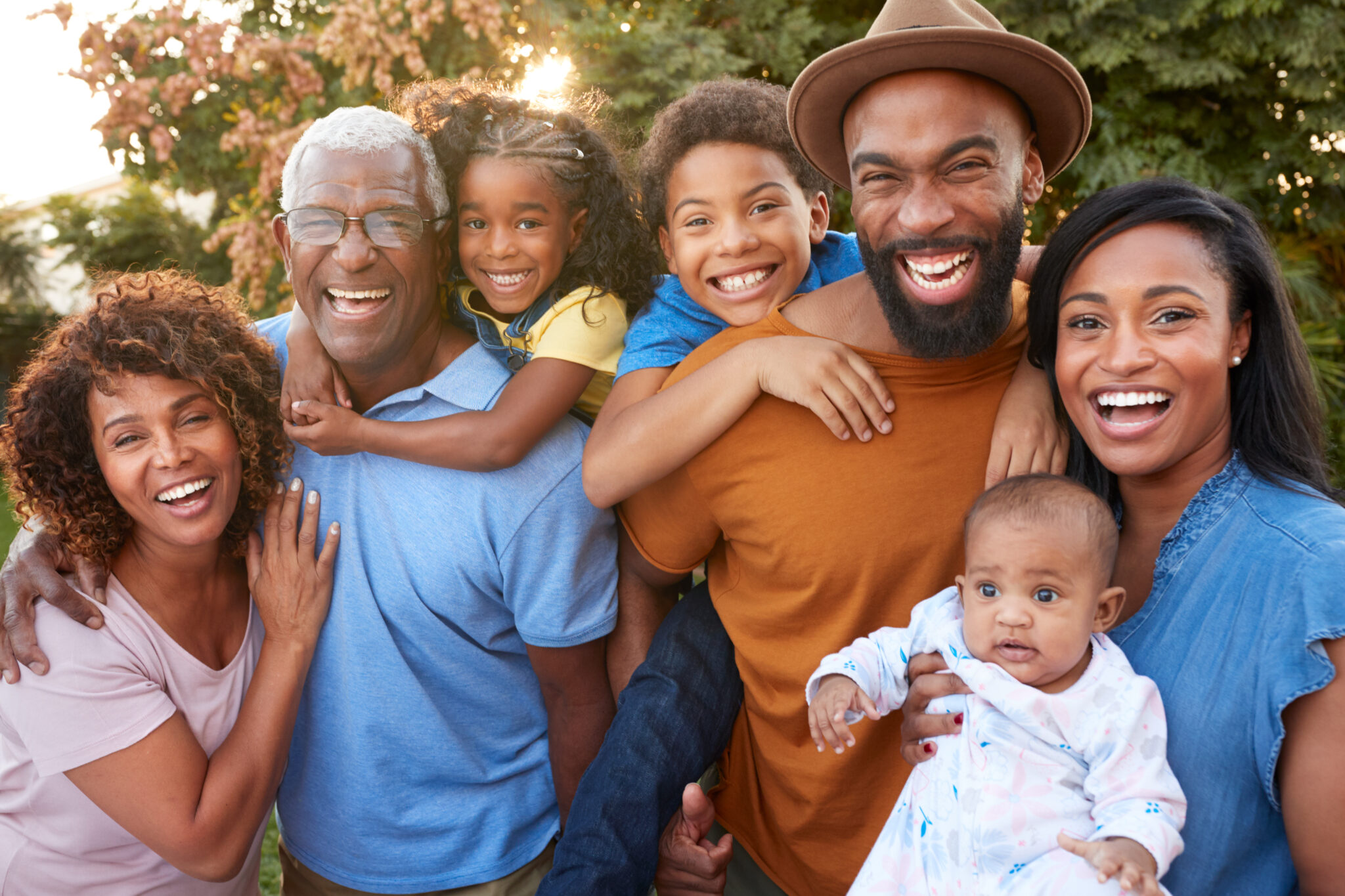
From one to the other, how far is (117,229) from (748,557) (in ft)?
52.4

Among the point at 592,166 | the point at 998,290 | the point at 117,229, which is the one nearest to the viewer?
the point at 998,290

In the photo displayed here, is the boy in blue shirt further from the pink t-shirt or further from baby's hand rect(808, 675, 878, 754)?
the pink t-shirt

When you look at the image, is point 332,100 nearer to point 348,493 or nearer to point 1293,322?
point 348,493

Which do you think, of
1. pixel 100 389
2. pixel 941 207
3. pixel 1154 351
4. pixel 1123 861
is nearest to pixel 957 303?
pixel 941 207

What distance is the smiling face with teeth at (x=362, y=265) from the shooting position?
8.52 feet

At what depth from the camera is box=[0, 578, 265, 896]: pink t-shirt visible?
2.27m

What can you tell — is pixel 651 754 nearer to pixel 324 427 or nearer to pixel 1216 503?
pixel 324 427

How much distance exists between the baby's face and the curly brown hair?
1.93 metres

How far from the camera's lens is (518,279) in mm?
2855

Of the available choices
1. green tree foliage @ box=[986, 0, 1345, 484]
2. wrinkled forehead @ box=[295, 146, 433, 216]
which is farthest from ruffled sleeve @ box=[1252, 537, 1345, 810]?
green tree foliage @ box=[986, 0, 1345, 484]

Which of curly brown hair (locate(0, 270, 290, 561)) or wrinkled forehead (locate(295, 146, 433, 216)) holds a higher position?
wrinkled forehead (locate(295, 146, 433, 216))

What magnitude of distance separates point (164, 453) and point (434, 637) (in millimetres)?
849

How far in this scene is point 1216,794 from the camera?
1.76 m

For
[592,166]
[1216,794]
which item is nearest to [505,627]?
[592,166]
